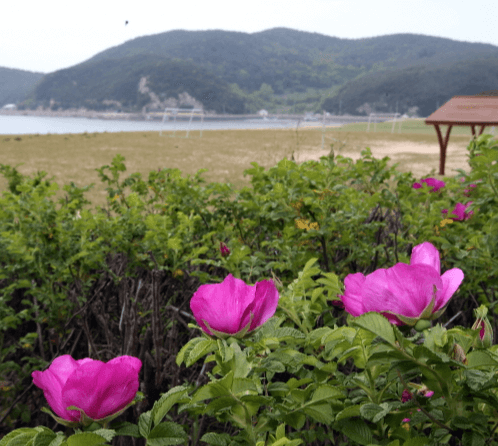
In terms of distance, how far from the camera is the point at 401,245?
2.38 m

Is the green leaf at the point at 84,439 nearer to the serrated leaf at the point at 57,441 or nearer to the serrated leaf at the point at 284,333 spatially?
the serrated leaf at the point at 57,441

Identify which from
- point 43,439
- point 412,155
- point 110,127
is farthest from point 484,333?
point 110,127

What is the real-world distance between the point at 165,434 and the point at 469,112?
9295 mm

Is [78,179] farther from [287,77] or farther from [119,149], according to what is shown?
[287,77]

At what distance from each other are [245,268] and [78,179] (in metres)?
7.43

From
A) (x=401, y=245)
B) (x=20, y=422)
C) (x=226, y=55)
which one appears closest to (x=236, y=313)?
(x=20, y=422)

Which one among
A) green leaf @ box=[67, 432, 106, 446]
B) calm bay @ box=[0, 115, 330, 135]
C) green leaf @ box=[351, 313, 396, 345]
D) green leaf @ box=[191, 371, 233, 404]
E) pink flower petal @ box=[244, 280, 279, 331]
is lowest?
green leaf @ box=[67, 432, 106, 446]

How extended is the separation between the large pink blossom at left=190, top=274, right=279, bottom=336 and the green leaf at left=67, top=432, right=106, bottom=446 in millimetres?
202

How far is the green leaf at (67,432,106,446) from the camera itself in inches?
20.2

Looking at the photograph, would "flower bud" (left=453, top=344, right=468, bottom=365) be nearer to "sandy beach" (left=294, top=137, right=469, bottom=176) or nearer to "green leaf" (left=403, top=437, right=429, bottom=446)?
"green leaf" (left=403, top=437, right=429, bottom=446)

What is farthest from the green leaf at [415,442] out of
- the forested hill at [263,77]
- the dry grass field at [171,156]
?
the forested hill at [263,77]

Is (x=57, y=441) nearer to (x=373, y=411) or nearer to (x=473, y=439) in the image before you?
(x=373, y=411)

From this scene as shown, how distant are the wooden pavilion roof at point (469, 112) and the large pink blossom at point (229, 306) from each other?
837 cm

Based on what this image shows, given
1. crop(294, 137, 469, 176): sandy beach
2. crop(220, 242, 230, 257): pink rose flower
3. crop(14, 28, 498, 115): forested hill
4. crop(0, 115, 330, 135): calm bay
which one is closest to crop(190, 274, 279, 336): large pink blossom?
crop(220, 242, 230, 257): pink rose flower
